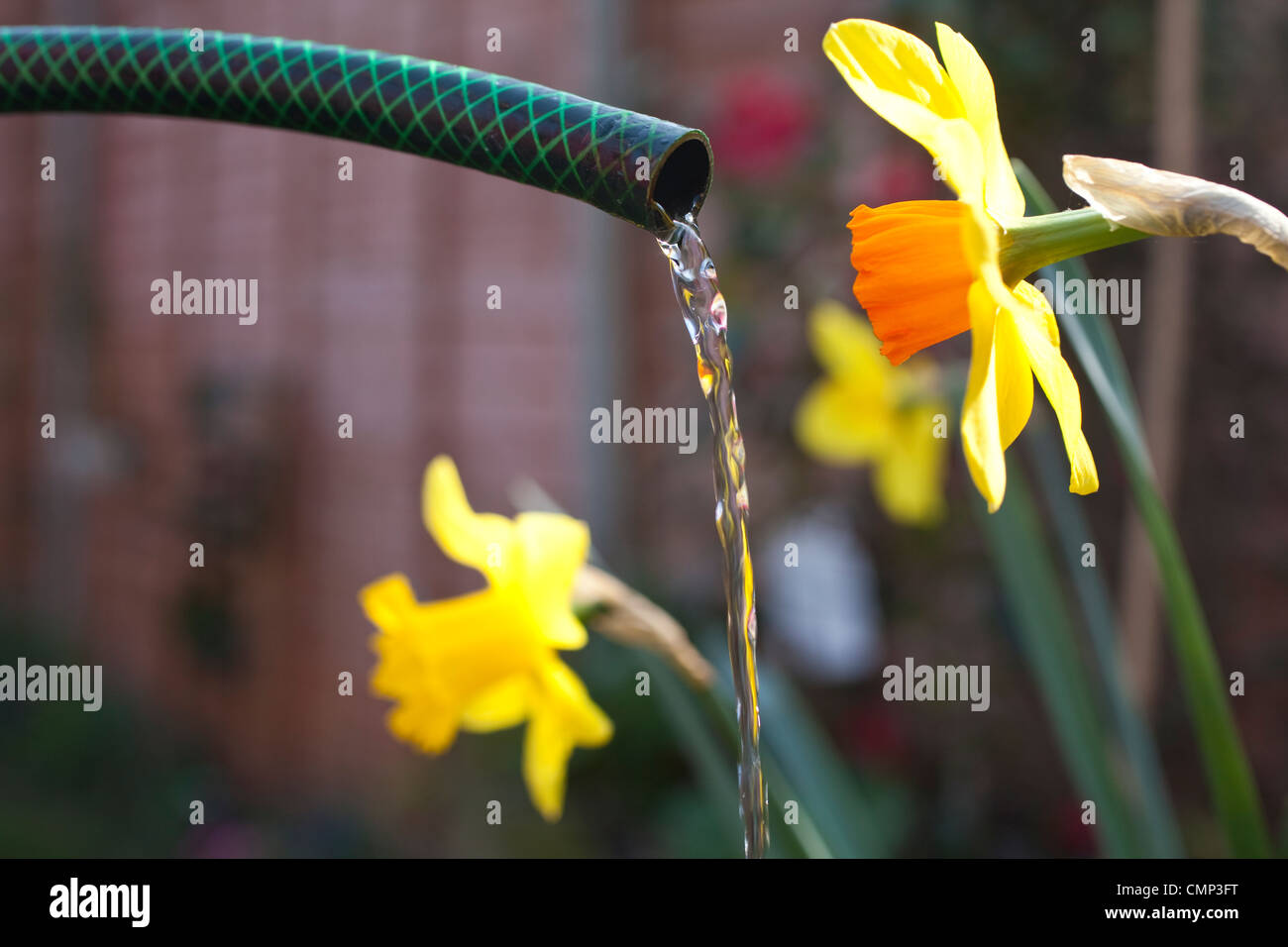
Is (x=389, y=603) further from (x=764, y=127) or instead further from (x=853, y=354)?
(x=764, y=127)

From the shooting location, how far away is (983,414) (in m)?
0.30

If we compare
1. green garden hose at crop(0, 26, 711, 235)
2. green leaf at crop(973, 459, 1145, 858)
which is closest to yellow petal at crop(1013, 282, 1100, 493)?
green garden hose at crop(0, 26, 711, 235)

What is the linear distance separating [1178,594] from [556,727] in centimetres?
39

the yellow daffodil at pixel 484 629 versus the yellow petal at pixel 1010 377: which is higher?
the yellow petal at pixel 1010 377

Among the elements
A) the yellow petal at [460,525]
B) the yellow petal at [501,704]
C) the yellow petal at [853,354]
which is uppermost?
the yellow petal at [853,354]

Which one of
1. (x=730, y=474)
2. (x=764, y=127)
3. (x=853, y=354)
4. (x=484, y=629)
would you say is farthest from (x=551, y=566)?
(x=764, y=127)

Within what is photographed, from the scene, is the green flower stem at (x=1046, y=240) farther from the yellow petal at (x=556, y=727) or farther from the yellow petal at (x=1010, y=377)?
the yellow petal at (x=556, y=727)

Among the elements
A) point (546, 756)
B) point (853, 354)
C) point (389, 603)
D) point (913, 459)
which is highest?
point (853, 354)

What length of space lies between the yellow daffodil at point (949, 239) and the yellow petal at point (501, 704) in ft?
1.41

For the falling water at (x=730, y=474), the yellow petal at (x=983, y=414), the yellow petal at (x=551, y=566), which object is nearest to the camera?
the yellow petal at (x=983, y=414)

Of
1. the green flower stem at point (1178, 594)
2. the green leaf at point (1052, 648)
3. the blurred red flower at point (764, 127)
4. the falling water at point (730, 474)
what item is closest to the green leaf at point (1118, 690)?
the green leaf at point (1052, 648)

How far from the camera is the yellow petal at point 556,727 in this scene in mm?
736

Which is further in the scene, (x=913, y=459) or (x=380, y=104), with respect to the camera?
(x=913, y=459)

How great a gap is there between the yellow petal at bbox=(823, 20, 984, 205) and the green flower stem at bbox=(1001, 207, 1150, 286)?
18 millimetres
